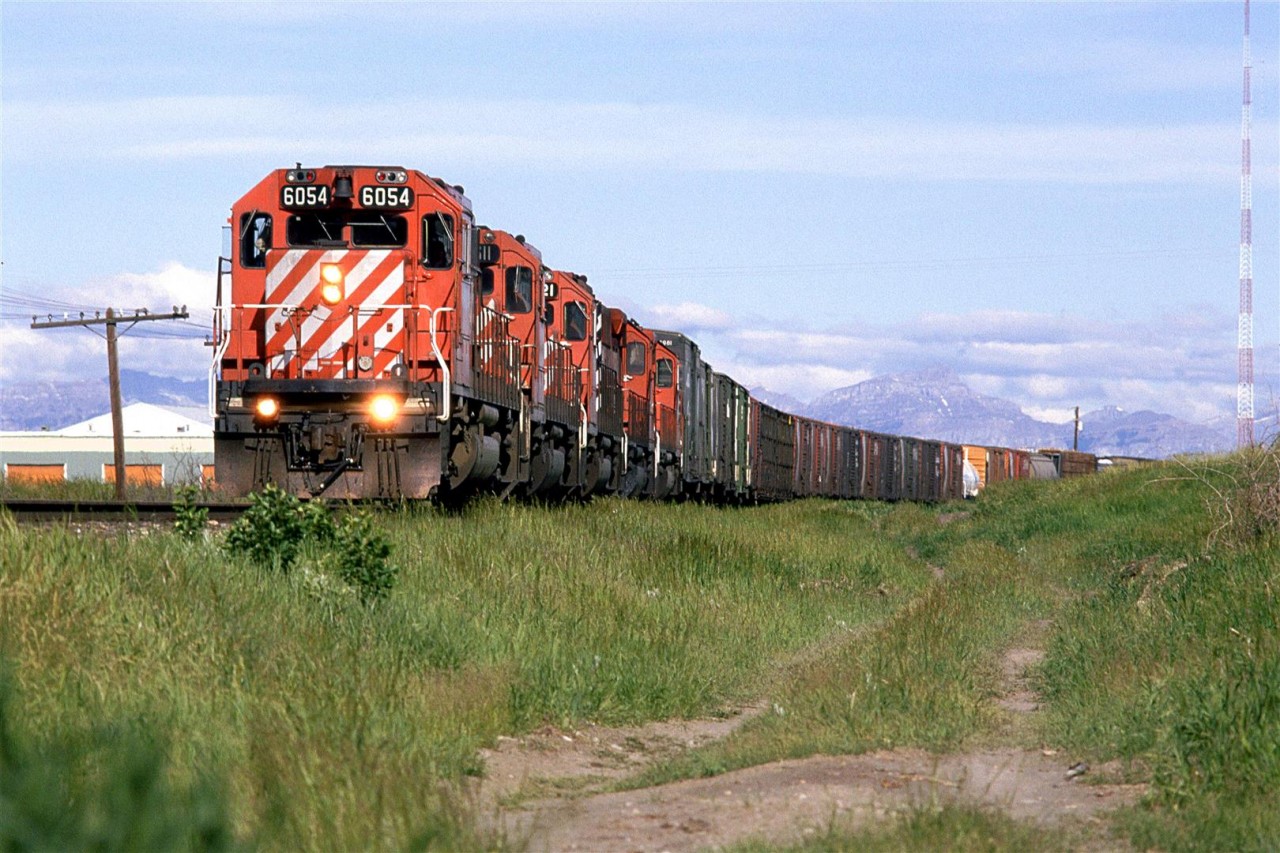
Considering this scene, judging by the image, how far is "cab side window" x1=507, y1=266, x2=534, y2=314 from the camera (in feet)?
63.6

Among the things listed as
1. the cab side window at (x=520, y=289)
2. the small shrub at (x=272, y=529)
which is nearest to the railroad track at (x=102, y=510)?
the small shrub at (x=272, y=529)

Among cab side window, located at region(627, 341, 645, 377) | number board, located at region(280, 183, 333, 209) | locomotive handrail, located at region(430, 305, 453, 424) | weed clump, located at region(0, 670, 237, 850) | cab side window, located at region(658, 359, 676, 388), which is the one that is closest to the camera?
weed clump, located at region(0, 670, 237, 850)

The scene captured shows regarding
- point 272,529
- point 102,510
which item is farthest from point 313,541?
point 102,510

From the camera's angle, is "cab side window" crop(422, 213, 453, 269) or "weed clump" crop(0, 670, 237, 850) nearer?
"weed clump" crop(0, 670, 237, 850)

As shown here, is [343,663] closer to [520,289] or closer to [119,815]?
[119,815]

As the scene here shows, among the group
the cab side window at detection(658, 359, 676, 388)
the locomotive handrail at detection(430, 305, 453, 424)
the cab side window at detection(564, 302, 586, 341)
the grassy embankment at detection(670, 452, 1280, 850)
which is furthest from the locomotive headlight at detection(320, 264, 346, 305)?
the cab side window at detection(658, 359, 676, 388)

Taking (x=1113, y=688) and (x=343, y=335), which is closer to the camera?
(x=1113, y=688)

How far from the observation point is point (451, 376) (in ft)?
50.3

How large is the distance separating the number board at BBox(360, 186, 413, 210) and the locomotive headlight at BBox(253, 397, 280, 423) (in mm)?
2276

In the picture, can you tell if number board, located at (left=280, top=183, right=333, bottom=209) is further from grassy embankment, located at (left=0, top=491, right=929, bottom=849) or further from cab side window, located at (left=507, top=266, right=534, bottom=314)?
cab side window, located at (left=507, top=266, right=534, bottom=314)

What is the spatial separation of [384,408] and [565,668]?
21.6 feet

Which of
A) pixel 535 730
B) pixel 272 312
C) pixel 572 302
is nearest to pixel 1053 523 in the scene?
pixel 572 302

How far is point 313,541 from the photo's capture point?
1019 centimetres

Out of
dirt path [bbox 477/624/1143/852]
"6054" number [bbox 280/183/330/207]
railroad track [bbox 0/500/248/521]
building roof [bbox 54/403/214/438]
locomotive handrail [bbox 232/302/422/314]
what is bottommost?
dirt path [bbox 477/624/1143/852]
